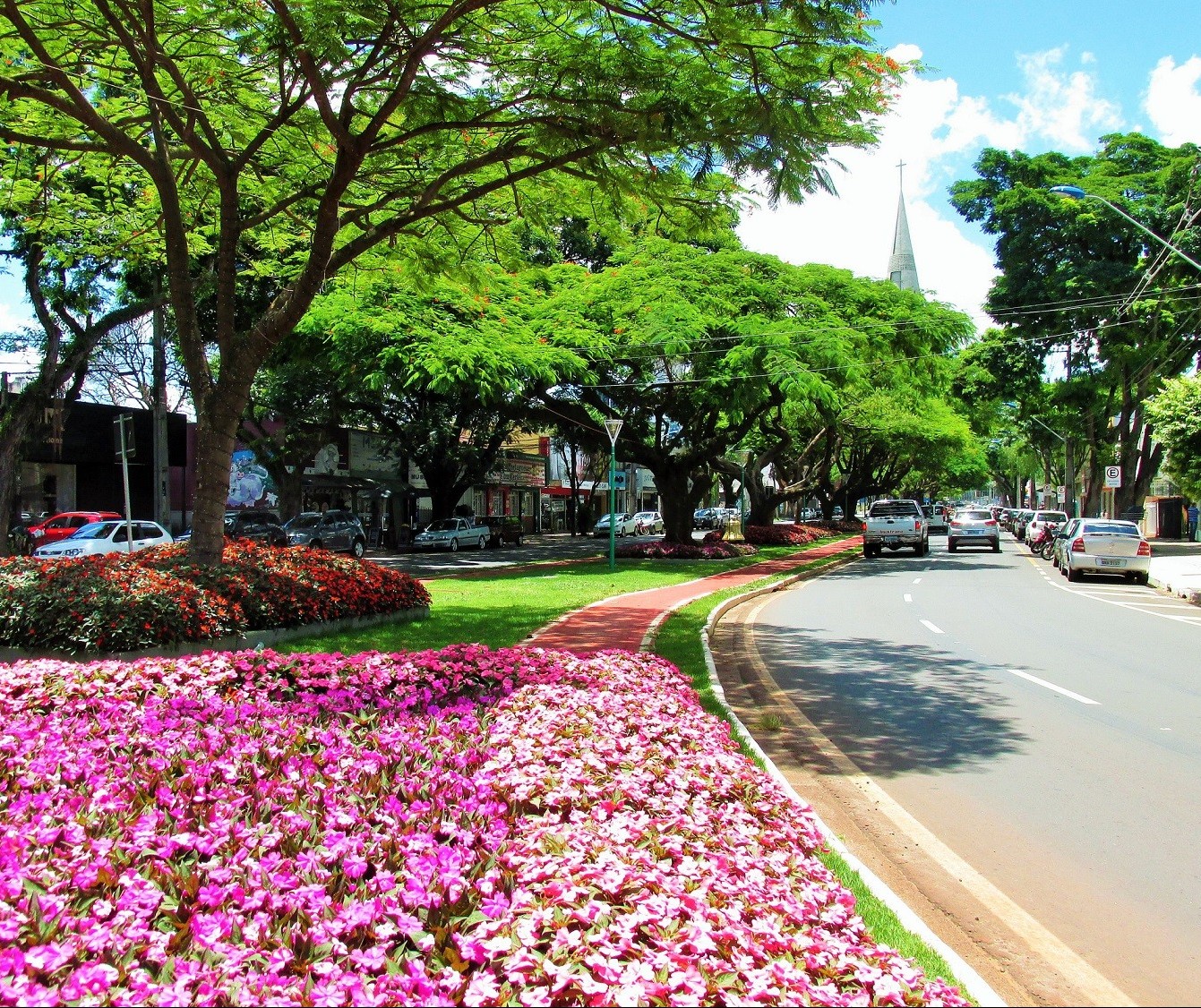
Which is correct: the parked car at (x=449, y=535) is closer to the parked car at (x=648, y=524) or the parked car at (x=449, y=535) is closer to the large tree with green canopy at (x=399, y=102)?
the parked car at (x=648, y=524)

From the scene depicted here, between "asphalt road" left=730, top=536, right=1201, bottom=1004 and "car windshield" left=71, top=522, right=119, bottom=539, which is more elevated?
"car windshield" left=71, top=522, right=119, bottom=539

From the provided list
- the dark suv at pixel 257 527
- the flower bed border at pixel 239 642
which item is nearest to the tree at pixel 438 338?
the dark suv at pixel 257 527

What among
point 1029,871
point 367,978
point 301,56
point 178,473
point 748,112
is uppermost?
point 301,56

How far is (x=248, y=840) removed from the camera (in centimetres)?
361

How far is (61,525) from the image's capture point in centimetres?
2838

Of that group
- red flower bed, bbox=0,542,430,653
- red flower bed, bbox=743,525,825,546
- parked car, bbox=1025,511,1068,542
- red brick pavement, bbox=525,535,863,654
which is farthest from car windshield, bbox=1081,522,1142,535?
red flower bed, bbox=0,542,430,653

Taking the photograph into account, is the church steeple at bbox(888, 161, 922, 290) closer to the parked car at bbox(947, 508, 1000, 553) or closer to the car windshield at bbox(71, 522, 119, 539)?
the parked car at bbox(947, 508, 1000, 553)

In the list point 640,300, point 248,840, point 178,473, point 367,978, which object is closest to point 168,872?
point 248,840

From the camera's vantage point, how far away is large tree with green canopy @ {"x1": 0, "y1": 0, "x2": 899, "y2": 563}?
31.1 feet

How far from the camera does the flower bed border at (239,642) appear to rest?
9.00 meters

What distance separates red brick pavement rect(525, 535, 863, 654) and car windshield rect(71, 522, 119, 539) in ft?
46.5

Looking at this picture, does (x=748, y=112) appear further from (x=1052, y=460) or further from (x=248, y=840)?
(x=1052, y=460)

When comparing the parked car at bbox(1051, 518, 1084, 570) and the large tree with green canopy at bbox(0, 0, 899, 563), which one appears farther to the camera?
the parked car at bbox(1051, 518, 1084, 570)

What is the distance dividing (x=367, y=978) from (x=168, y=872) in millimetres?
1036
